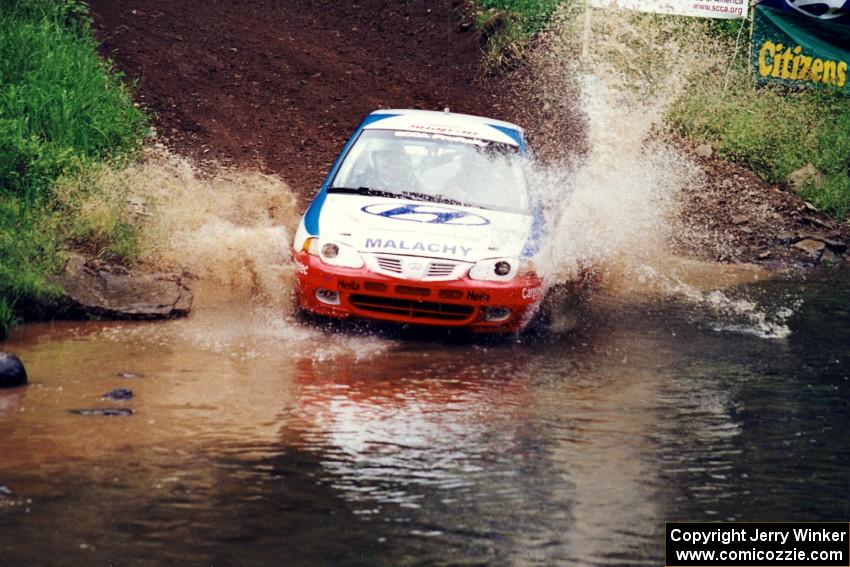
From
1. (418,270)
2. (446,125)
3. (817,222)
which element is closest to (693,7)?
(817,222)

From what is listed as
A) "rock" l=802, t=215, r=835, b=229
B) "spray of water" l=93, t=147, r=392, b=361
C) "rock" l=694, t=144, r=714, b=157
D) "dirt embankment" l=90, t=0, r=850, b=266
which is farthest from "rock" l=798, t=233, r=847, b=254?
"spray of water" l=93, t=147, r=392, b=361

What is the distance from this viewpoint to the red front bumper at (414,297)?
8.73 metres

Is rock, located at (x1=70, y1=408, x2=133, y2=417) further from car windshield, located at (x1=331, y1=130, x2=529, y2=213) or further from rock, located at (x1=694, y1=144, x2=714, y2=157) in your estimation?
rock, located at (x1=694, y1=144, x2=714, y2=157)

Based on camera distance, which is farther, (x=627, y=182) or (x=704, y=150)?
(x=704, y=150)

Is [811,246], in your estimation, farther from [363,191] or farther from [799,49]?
[363,191]

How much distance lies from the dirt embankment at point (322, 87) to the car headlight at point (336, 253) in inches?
196

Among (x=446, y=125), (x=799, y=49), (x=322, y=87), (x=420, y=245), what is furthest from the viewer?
(x=322, y=87)

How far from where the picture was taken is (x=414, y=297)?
28.7 feet

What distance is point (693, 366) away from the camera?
344 inches

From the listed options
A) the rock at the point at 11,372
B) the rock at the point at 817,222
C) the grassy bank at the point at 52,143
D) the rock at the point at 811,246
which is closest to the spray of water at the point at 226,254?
the grassy bank at the point at 52,143

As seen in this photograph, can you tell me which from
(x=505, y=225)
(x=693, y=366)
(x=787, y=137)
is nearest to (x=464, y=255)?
(x=505, y=225)

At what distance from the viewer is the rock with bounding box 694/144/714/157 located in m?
16.4

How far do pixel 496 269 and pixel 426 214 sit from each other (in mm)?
772

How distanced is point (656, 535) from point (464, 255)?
12.3 feet
